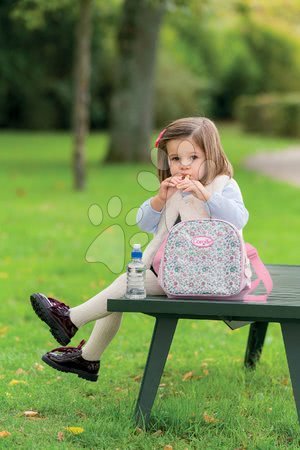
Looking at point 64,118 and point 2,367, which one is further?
point 64,118

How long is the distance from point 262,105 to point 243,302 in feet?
96.1

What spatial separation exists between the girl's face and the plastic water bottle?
19.4 inches

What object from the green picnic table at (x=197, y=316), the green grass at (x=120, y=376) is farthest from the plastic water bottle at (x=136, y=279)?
the green grass at (x=120, y=376)

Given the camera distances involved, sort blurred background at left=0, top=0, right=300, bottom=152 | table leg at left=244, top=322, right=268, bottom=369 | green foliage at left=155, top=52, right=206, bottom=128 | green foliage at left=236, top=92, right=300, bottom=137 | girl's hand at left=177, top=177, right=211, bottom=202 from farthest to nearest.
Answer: green foliage at left=155, top=52, right=206, bottom=128, green foliage at left=236, top=92, right=300, bottom=137, blurred background at left=0, top=0, right=300, bottom=152, table leg at left=244, top=322, right=268, bottom=369, girl's hand at left=177, top=177, right=211, bottom=202

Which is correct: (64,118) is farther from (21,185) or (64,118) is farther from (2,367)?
(2,367)

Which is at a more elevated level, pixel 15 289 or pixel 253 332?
pixel 253 332

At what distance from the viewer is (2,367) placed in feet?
17.0

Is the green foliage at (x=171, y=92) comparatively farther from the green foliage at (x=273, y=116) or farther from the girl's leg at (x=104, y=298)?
the girl's leg at (x=104, y=298)

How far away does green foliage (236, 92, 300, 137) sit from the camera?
101 feet

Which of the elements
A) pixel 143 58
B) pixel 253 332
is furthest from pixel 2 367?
pixel 143 58

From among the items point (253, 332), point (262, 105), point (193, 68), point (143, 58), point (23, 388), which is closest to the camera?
point (23, 388)

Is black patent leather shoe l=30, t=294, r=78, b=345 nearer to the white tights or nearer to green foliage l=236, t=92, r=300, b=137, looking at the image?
the white tights

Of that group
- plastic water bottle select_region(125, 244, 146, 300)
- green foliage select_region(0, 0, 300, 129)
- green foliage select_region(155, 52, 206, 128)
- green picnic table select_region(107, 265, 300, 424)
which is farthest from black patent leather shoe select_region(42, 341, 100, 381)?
green foliage select_region(155, 52, 206, 128)

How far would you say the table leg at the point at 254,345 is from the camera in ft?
16.9
